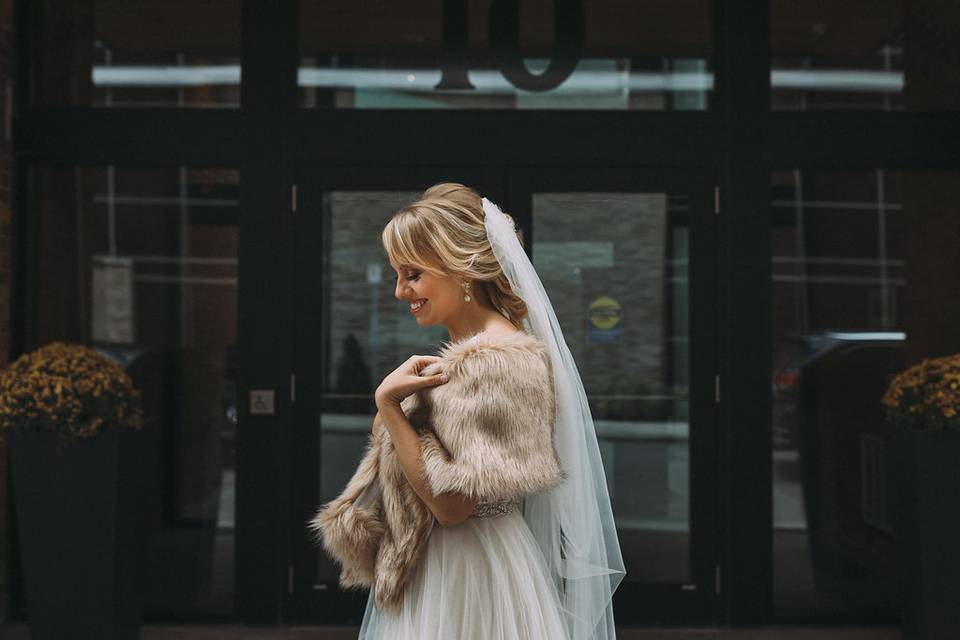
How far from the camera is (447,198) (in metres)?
2.48

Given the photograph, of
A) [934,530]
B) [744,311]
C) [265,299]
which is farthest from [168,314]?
[934,530]

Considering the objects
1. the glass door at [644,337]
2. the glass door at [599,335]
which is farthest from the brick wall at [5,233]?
the glass door at [644,337]

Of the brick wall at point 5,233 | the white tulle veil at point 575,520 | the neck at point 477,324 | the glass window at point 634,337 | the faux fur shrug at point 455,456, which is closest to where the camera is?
the faux fur shrug at point 455,456

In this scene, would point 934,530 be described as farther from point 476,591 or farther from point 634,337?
point 476,591

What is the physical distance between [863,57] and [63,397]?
4.16m

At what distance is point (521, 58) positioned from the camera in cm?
550

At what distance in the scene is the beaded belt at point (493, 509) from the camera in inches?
98.5

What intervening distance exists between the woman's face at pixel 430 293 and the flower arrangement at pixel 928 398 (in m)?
2.86

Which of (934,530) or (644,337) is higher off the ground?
(644,337)

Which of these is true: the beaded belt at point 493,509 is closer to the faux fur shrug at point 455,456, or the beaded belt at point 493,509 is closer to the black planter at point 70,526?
the faux fur shrug at point 455,456

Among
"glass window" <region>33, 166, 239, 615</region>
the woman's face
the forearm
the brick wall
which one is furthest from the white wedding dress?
the brick wall

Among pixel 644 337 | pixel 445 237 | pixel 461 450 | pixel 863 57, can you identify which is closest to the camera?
pixel 461 450

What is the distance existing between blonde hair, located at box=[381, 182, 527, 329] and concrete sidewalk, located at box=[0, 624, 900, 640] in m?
3.22

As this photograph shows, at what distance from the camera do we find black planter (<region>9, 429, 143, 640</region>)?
14.9ft
